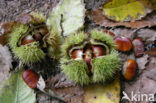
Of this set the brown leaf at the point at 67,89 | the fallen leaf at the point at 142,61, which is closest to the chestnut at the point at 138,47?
the fallen leaf at the point at 142,61

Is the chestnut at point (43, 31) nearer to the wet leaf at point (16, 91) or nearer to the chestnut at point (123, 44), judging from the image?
the wet leaf at point (16, 91)

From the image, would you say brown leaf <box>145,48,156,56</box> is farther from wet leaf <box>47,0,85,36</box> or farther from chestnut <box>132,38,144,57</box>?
wet leaf <box>47,0,85,36</box>

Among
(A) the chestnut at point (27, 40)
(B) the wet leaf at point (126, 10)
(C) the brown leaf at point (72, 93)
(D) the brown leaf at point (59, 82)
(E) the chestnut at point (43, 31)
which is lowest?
(C) the brown leaf at point (72, 93)

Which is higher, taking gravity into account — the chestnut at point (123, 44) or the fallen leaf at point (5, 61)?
the chestnut at point (123, 44)

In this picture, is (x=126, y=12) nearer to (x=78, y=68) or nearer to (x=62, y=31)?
(x=62, y=31)

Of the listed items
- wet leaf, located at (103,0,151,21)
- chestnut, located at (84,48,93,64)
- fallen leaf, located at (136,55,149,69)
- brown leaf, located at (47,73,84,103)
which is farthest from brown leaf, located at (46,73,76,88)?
wet leaf, located at (103,0,151,21)

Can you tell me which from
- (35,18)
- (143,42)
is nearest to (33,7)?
(35,18)
